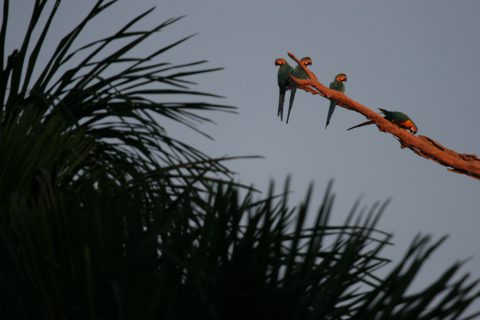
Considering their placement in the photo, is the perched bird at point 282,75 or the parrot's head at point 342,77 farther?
the parrot's head at point 342,77

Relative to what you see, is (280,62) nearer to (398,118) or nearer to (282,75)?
(282,75)

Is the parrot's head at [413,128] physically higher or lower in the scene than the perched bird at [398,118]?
higher

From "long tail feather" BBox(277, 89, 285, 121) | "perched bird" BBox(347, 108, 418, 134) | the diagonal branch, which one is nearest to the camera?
the diagonal branch

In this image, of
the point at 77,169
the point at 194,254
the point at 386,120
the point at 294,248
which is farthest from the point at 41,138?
the point at 386,120

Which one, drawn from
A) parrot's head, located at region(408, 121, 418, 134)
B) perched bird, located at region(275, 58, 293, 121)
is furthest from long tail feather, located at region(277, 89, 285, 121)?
parrot's head, located at region(408, 121, 418, 134)

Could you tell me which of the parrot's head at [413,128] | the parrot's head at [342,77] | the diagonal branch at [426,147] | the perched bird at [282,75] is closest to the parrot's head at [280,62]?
the perched bird at [282,75]

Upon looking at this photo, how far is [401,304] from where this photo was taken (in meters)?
0.80

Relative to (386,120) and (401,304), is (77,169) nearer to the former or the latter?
(401,304)

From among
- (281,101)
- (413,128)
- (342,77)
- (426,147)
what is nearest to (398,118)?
(413,128)

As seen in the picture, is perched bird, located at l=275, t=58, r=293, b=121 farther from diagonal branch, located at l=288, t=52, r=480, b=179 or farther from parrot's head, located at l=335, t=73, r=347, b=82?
diagonal branch, located at l=288, t=52, r=480, b=179

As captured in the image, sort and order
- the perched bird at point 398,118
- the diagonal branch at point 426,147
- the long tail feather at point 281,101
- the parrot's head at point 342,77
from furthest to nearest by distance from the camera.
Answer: the parrot's head at point 342,77, the long tail feather at point 281,101, the perched bird at point 398,118, the diagonal branch at point 426,147

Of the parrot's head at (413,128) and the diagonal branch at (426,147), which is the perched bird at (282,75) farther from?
the diagonal branch at (426,147)

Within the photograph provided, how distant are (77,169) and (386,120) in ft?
8.07

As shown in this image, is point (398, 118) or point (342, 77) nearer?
point (398, 118)
